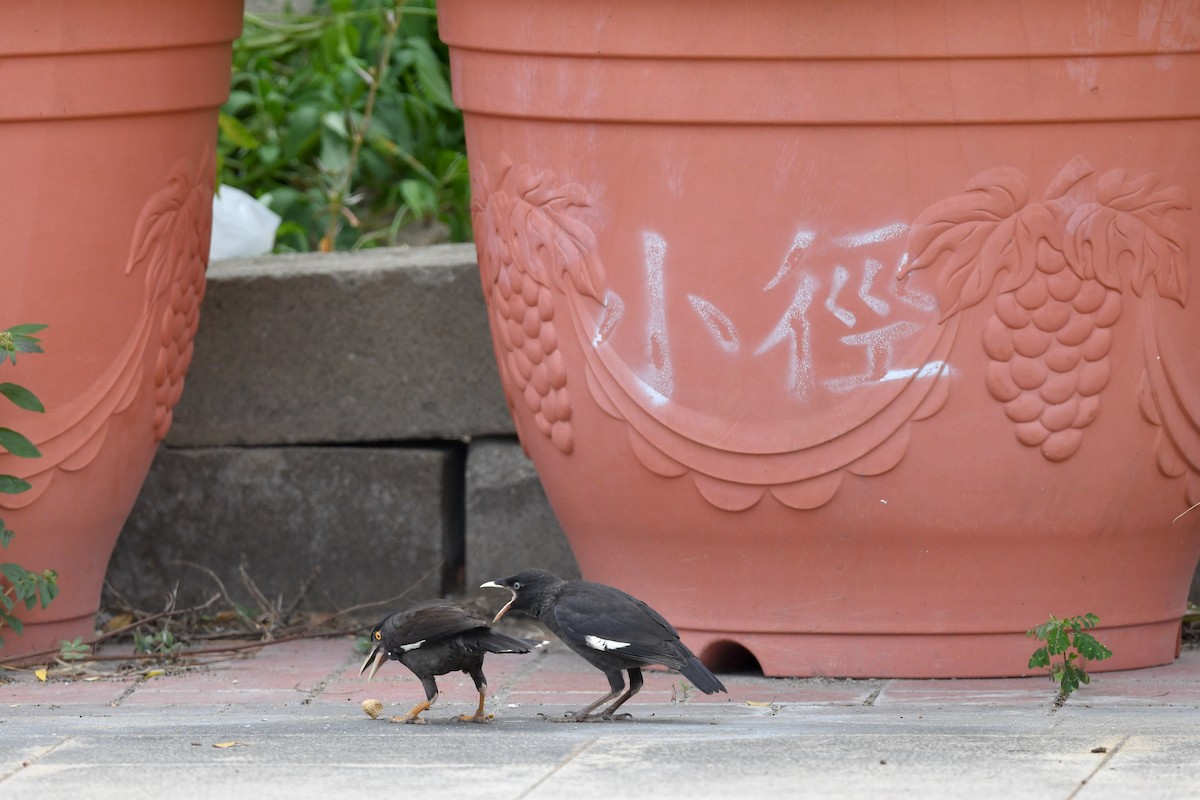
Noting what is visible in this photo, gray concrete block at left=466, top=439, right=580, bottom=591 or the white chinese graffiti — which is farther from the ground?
the white chinese graffiti

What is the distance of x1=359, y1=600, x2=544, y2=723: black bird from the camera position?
323cm

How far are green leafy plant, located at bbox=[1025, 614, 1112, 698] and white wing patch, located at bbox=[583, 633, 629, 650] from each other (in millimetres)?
783

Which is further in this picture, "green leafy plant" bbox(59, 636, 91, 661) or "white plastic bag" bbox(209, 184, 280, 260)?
"white plastic bag" bbox(209, 184, 280, 260)

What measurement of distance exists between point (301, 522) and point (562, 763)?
6.03 ft

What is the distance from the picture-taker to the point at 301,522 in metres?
4.51

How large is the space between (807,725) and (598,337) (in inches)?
33.5

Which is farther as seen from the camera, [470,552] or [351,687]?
[470,552]

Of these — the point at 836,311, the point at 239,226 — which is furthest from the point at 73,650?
the point at 836,311

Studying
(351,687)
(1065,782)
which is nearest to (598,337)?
(351,687)

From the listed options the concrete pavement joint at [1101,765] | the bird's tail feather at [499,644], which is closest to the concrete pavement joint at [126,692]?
the bird's tail feather at [499,644]

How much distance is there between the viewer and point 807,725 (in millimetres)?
3164

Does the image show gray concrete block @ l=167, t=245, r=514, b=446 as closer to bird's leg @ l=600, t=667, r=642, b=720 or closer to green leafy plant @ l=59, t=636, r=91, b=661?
green leafy plant @ l=59, t=636, r=91, b=661

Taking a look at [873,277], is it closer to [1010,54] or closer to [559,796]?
[1010,54]

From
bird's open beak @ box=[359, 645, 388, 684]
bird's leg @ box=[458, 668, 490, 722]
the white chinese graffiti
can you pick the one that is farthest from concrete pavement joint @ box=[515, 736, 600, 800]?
the white chinese graffiti
